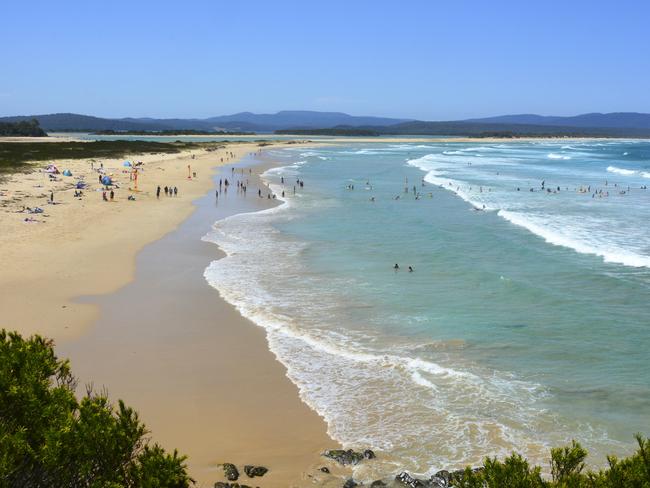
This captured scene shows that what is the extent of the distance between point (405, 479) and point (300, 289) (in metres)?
10.5

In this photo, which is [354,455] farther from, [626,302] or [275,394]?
[626,302]

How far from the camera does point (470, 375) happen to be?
42.9 feet

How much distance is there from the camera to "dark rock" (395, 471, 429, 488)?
352 inches

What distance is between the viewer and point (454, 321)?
53.2ft

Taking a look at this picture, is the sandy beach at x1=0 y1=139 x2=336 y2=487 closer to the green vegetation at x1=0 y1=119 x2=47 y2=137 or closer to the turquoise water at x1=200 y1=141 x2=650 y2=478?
the turquoise water at x1=200 y1=141 x2=650 y2=478

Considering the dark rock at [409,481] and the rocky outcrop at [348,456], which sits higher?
the dark rock at [409,481]

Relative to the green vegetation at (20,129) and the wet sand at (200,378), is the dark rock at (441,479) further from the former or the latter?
the green vegetation at (20,129)

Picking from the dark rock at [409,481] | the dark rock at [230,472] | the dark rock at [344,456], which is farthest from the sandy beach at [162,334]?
the dark rock at [409,481]

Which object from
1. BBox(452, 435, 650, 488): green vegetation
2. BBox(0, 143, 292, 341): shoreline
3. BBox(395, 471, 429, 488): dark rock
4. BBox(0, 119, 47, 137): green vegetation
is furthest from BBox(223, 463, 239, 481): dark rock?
BBox(0, 119, 47, 137): green vegetation

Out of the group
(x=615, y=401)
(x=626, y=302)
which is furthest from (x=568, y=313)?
(x=615, y=401)

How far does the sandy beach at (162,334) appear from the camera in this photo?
Answer: 34.1 feet

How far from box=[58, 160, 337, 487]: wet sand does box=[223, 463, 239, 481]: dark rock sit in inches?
4.5

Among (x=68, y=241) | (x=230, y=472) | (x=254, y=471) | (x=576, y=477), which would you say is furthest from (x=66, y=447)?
(x=68, y=241)

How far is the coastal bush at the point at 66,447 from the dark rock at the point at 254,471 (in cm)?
296
